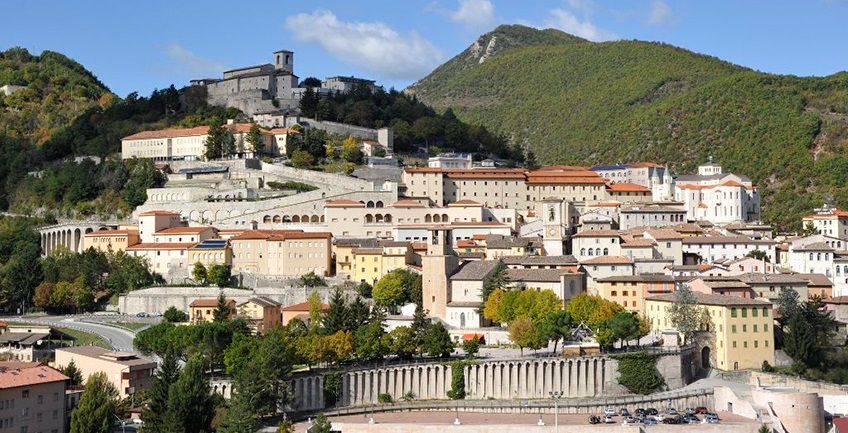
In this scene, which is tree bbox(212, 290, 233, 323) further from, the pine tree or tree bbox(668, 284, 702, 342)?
tree bbox(668, 284, 702, 342)

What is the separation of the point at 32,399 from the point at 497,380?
71.9 ft

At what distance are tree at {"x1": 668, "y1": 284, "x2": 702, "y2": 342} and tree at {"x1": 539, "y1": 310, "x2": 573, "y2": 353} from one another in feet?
17.9

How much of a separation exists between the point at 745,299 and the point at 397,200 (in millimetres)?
32024

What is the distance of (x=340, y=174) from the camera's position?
8844cm

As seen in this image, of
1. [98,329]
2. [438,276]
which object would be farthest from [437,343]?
[98,329]

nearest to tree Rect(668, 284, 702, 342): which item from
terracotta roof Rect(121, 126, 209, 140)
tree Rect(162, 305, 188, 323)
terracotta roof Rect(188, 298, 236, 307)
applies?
terracotta roof Rect(188, 298, 236, 307)

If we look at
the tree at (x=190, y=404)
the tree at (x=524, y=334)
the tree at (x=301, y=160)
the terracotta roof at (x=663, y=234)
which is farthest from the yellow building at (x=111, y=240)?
the terracotta roof at (x=663, y=234)

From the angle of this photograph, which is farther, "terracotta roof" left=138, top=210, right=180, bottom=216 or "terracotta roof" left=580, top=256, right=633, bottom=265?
"terracotta roof" left=138, top=210, right=180, bottom=216

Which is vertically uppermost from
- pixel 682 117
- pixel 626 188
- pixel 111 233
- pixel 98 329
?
pixel 682 117

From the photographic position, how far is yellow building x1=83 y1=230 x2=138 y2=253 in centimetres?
8056

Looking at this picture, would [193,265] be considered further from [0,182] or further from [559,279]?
[0,182]

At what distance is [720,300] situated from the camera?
57.1 metres

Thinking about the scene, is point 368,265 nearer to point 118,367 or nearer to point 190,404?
point 118,367

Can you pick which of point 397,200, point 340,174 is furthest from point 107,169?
point 397,200
